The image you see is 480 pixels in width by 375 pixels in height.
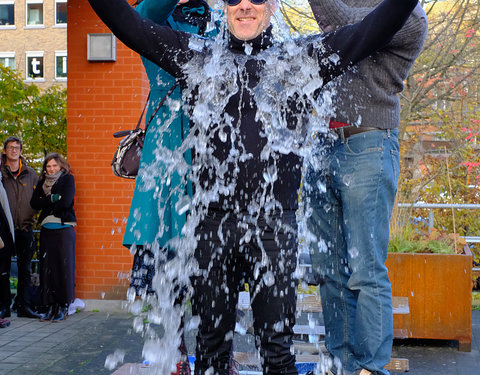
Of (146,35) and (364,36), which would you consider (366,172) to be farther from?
(146,35)

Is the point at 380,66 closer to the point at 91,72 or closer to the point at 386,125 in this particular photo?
the point at 386,125

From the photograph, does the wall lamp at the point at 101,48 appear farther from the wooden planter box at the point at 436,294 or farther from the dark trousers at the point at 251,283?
the dark trousers at the point at 251,283

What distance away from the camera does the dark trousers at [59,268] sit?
7.70 meters

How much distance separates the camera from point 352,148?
11.9 ft

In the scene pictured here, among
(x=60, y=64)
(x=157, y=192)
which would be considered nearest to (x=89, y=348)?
(x=157, y=192)

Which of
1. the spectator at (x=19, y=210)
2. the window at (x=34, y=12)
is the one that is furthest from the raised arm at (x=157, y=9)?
the window at (x=34, y=12)

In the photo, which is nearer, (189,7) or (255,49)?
(255,49)

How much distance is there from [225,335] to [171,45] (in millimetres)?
1498

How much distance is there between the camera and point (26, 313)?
26.2ft

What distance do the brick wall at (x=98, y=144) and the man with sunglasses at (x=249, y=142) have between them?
478 cm

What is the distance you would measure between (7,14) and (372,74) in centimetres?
4494

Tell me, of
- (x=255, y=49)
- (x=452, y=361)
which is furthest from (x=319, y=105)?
(x=452, y=361)

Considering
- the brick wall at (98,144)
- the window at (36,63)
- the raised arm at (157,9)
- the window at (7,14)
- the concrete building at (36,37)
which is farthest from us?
the window at (7,14)

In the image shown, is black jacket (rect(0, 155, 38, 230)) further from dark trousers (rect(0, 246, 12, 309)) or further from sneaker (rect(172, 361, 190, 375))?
sneaker (rect(172, 361, 190, 375))
